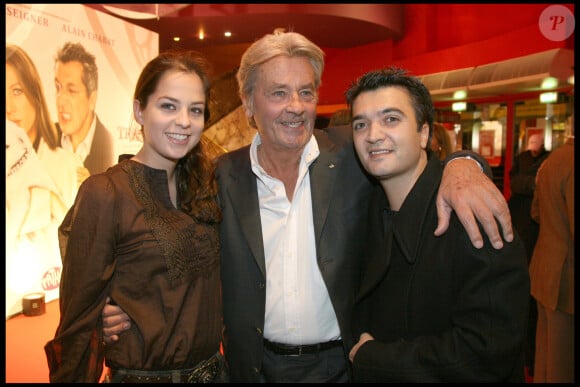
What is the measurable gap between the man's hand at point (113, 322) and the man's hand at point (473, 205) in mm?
1114

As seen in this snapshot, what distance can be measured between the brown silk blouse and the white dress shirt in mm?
418

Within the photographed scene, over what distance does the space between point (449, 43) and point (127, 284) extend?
25.1 ft

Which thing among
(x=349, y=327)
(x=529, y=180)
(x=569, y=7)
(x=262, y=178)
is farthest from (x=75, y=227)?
(x=569, y=7)

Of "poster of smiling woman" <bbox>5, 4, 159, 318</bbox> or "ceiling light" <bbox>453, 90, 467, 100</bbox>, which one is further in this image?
"ceiling light" <bbox>453, 90, 467, 100</bbox>

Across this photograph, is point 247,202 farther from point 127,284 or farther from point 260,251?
point 127,284

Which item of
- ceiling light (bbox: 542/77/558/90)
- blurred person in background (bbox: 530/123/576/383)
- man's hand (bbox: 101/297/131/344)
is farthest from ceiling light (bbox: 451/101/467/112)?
man's hand (bbox: 101/297/131/344)

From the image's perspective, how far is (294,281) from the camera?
6.79ft

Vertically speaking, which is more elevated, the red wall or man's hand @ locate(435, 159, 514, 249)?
the red wall

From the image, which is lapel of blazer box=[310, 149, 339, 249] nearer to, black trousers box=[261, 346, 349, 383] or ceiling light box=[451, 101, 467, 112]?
black trousers box=[261, 346, 349, 383]

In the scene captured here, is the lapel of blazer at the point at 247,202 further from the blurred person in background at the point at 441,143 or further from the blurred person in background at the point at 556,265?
the blurred person in background at the point at 556,265

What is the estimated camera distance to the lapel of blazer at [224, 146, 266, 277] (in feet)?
6.75

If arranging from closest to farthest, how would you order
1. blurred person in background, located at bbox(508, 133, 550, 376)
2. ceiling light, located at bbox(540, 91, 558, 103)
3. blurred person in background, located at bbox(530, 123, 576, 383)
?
blurred person in background, located at bbox(530, 123, 576, 383), blurred person in background, located at bbox(508, 133, 550, 376), ceiling light, located at bbox(540, 91, 558, 103)

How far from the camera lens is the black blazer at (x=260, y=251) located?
6.67 ft

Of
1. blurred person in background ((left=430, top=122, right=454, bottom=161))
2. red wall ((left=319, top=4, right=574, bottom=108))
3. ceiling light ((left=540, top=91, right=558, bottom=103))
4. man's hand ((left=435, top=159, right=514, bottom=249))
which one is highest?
red wall ((left=319, top=4, right=574, bottom=108))
